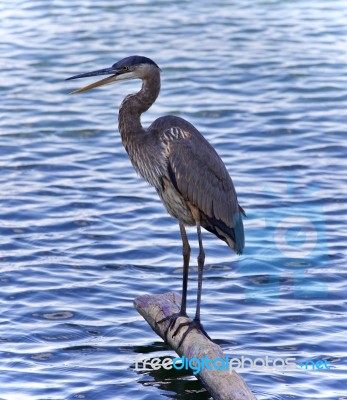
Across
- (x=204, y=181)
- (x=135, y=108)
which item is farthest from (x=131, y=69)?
(x=204, y=181)

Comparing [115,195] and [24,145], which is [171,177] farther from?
[24,145]

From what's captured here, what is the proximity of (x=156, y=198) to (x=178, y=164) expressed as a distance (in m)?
4.08

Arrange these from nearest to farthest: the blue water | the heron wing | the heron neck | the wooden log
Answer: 1. the wooden log
2. the heron wing
3. the heron neck
4. the blue water

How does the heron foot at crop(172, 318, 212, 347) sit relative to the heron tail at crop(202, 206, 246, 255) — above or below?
below

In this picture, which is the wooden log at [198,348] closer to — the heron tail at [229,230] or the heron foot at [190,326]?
the heron foot at [190,326]

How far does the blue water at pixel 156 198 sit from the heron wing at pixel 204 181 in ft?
3.35

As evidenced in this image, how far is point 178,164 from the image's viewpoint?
861 centimetres

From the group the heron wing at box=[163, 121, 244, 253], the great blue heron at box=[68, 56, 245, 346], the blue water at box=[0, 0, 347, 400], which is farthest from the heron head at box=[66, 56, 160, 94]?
the blue water at box=[0, 0, 347, 400]

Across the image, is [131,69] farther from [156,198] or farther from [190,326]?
[156,198]

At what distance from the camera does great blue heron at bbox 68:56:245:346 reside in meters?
8.61

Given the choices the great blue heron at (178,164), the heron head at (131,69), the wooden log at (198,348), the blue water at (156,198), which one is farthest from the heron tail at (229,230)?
the heron head at (131,69)

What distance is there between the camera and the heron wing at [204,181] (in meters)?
8.60

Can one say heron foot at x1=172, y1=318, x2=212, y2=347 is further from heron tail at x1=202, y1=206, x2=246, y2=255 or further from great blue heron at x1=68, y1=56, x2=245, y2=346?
heron tail at x1=202, y1=206, x2=246, y2=255

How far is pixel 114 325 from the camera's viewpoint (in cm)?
940
